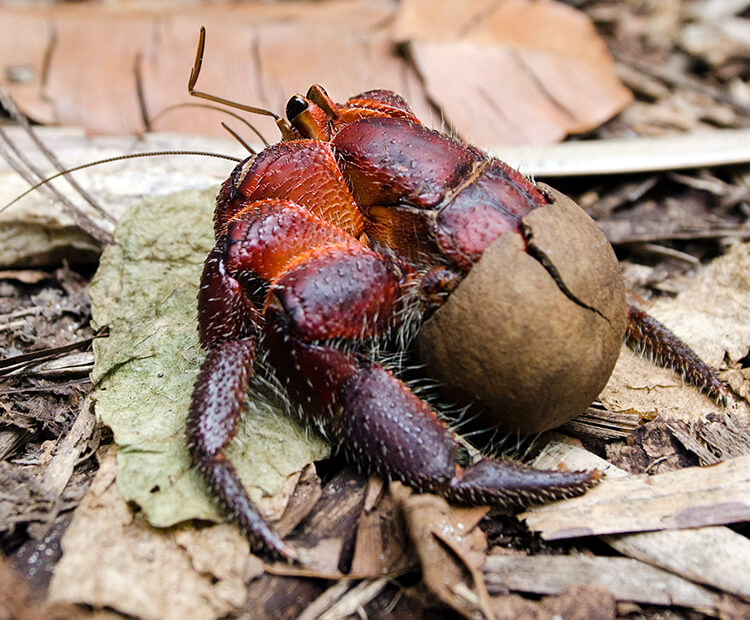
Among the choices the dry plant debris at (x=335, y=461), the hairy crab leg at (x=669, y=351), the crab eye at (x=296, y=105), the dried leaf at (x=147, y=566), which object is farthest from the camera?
the hairy crab leg at (x=669, y=351)

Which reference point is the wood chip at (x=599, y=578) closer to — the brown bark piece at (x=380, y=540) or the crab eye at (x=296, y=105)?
the brown bark piece at (x=380, y=540)

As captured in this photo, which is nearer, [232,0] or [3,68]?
[3,68]

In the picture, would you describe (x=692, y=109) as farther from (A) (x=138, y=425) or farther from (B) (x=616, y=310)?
(A) (x=138, y=425)

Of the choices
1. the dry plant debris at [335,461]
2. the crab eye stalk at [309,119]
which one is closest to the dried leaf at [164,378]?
the dry plant debris at [335,461]

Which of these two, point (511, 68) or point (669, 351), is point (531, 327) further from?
point (511, 68)

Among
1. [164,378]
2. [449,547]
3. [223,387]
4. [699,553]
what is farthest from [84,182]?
[699,553]

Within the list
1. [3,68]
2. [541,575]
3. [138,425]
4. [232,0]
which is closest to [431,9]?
[232,0]
